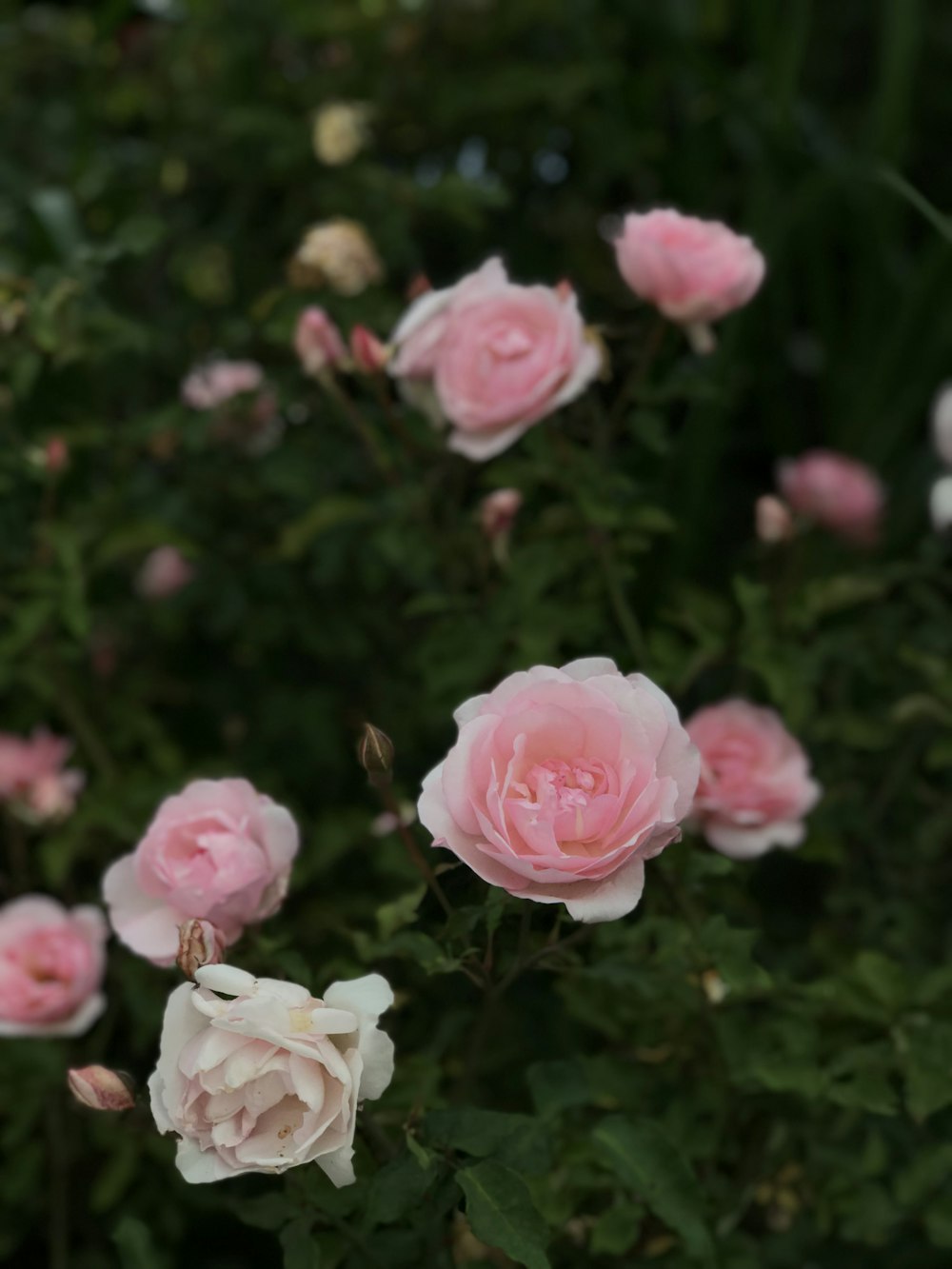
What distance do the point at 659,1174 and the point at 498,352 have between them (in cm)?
53

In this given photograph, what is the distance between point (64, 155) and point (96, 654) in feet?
2.67

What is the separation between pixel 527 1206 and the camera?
2.05 ft

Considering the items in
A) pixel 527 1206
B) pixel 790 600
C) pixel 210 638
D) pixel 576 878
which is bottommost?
pixel 210 638

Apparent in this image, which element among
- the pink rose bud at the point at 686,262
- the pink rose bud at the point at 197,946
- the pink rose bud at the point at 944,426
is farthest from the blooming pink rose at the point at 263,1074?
the pink rose bud at the point at 944,426

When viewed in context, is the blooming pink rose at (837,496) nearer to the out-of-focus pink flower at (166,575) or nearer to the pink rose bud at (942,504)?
the pink rose bud at (942,504)

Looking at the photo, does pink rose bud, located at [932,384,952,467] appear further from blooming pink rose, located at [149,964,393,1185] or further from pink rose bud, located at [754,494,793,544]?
→ blooming pink rose, located at [149,964,393,1185]

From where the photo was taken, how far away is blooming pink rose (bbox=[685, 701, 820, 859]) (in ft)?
2.83

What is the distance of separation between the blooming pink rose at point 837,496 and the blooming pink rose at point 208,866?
32.5 inches

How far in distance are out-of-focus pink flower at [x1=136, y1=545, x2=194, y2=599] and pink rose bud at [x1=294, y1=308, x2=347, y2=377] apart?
52 centimetres

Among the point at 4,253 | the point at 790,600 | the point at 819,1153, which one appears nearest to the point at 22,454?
the point at 4,253

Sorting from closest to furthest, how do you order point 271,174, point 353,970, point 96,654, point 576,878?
point 576,878 → point 353,970 → point 96,654 → point 271,174

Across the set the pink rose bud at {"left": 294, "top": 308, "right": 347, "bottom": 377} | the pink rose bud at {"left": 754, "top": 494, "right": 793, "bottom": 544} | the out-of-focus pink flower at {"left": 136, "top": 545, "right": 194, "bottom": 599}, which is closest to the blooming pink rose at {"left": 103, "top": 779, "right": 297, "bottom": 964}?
the pink rose bud at {"left": 294, "top": 308, "right": 347, "bottom": 377}

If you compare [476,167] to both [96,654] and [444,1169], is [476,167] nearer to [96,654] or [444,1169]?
[96,654]

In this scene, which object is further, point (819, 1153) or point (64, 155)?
point (64, 155)
